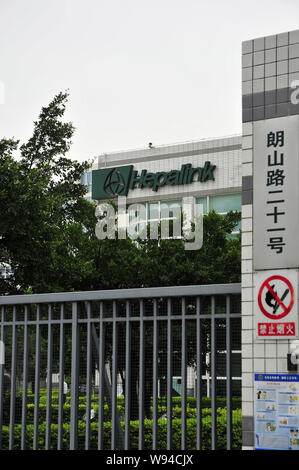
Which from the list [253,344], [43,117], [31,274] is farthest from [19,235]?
[253,344]

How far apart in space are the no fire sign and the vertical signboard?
0.09 meters

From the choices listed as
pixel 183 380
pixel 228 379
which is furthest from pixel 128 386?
pixel 228 379

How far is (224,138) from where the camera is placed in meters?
39.4

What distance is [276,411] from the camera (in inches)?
231

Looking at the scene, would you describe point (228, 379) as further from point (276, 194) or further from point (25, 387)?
point (25, 387)

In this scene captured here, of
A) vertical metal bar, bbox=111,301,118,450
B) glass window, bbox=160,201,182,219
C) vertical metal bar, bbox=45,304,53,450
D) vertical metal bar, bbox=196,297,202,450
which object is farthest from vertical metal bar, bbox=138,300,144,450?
glass window, bbox=160,201,182,219

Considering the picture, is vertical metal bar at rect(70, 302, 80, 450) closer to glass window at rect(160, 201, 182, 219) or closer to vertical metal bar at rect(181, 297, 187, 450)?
vertical metal bar at rect(181, 297, 187, 450)

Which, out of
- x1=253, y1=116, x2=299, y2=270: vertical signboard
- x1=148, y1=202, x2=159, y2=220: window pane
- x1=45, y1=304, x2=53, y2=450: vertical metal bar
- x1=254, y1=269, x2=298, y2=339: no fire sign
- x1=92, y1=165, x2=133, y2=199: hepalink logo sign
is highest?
x1=92, y1=165, x2=133, y2=199: hepalink logo sign

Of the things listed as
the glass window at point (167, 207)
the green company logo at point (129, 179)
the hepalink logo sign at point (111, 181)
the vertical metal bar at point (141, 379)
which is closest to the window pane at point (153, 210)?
the glass window at point (167, 207)

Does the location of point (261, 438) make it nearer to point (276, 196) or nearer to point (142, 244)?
point (276, 196)

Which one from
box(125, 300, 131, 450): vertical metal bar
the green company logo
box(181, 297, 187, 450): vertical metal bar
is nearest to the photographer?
box(181, 297, 187, 450): vertical metal bar

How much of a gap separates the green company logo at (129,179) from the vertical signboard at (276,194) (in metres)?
33.7

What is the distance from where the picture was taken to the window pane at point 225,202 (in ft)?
125

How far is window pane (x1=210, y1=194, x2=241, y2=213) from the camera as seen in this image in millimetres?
38000
